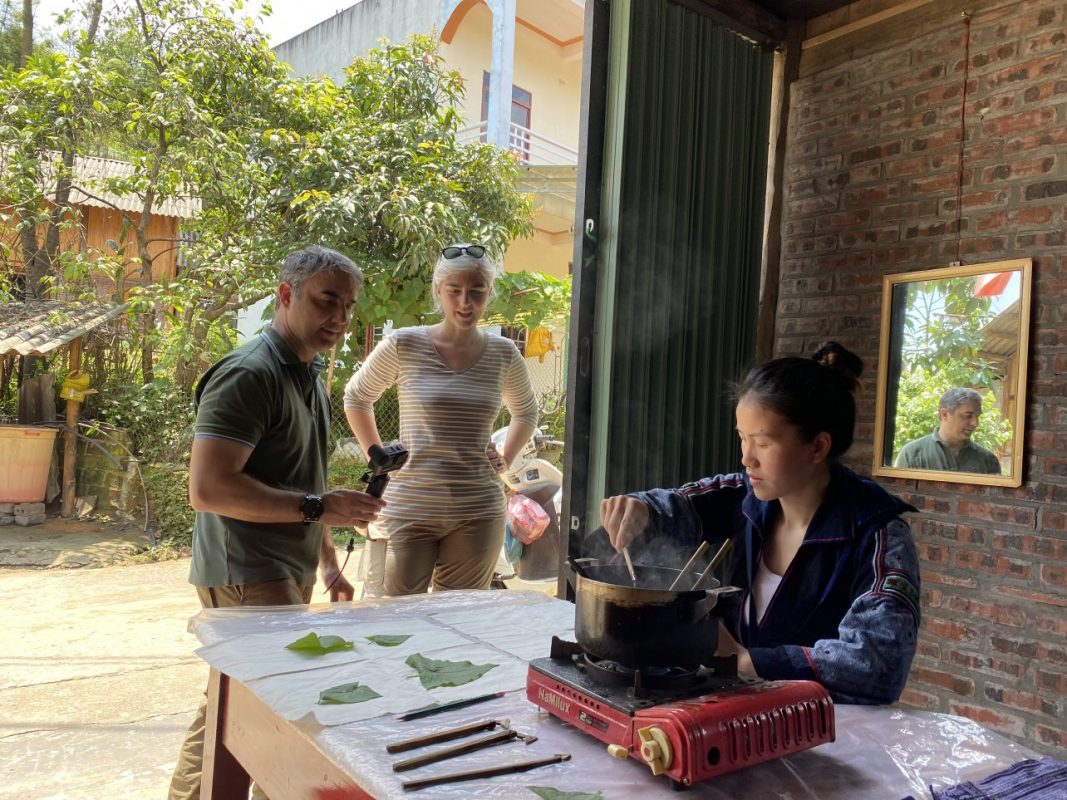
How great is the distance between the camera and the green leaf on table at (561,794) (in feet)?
3.54

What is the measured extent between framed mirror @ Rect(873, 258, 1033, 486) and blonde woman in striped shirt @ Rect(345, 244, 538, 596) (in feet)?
5.49

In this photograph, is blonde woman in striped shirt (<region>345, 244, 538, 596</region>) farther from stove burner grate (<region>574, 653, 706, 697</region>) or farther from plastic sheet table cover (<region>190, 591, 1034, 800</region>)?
stove burner grate (<region>574, 653, 706, 697</region>)

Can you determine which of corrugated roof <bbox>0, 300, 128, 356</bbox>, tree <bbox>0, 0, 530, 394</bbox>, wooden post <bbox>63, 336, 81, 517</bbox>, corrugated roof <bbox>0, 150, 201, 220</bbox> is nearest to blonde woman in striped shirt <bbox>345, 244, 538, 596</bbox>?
tree <bbox>0, 0, 530, 394</bbox>

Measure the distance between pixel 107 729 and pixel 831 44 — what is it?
4.47 m

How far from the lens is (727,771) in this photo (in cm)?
112

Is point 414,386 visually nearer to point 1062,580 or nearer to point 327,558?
point 327,558

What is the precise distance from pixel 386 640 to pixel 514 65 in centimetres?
1246

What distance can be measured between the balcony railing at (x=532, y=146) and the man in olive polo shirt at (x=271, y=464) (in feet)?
31.0

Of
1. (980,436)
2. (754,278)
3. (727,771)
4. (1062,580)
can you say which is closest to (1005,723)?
(1062,580)

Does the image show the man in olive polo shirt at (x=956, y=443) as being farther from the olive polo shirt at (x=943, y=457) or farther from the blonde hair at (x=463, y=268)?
the blonde hair at (x=463, y=268)

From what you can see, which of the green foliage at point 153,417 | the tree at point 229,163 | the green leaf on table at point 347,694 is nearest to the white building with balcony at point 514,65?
the tree at point 229,163

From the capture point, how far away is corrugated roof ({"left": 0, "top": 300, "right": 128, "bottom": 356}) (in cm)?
A: 691

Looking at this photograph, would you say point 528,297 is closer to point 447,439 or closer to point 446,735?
point 447,439

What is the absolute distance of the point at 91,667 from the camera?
4180 millimetres
